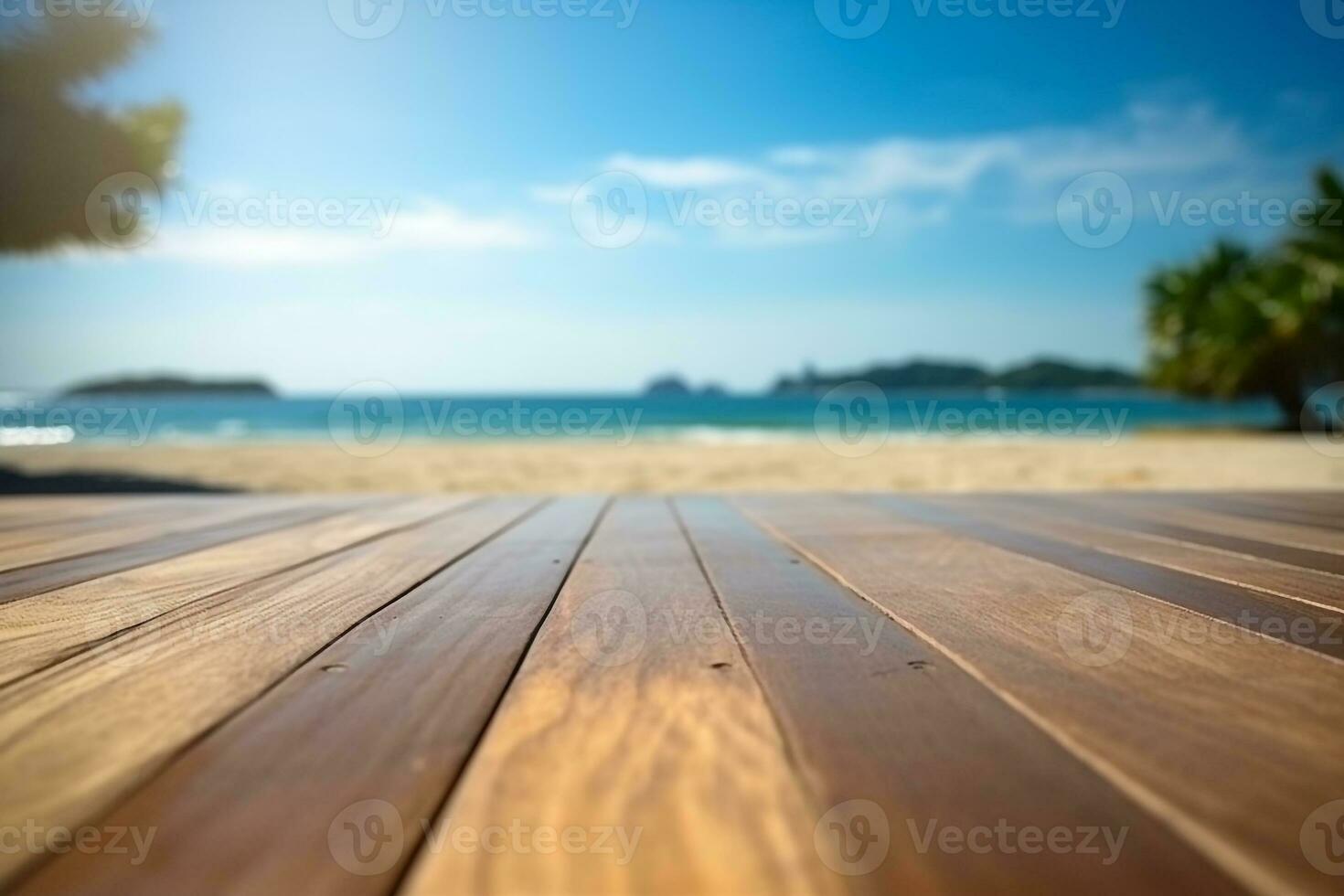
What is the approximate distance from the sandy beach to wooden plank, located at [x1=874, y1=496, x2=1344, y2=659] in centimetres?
360

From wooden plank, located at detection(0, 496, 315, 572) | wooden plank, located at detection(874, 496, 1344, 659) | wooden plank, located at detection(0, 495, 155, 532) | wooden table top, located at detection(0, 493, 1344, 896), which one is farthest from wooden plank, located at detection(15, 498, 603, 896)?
wooden plank, located at detection(0, 495, 155, 532)

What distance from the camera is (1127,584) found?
1.19 meters

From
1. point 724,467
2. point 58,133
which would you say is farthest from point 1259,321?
A: point 58,133

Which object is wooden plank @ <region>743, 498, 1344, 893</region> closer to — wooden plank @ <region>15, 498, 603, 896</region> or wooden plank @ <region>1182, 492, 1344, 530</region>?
wooden plank @ <region>15, 498, 603, 896</region>

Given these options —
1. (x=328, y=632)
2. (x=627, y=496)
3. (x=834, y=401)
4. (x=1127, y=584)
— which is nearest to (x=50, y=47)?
(x=627, y=496)

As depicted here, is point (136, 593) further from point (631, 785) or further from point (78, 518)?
point (78, 518)

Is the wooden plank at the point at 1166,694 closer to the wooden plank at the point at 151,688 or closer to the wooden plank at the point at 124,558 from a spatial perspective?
the wooden plank at the point at 151,688

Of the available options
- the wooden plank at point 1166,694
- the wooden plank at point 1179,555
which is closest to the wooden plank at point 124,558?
the wooden plank at point 1166,694

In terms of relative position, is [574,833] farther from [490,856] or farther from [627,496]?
[627,496]

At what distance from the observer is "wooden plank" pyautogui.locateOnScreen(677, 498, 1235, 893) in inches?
17.0

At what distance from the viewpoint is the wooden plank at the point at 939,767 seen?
0.43 meters

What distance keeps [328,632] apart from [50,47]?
38.5ft

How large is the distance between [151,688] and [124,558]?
0.97 meters

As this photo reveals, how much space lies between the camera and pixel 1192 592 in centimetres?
112
